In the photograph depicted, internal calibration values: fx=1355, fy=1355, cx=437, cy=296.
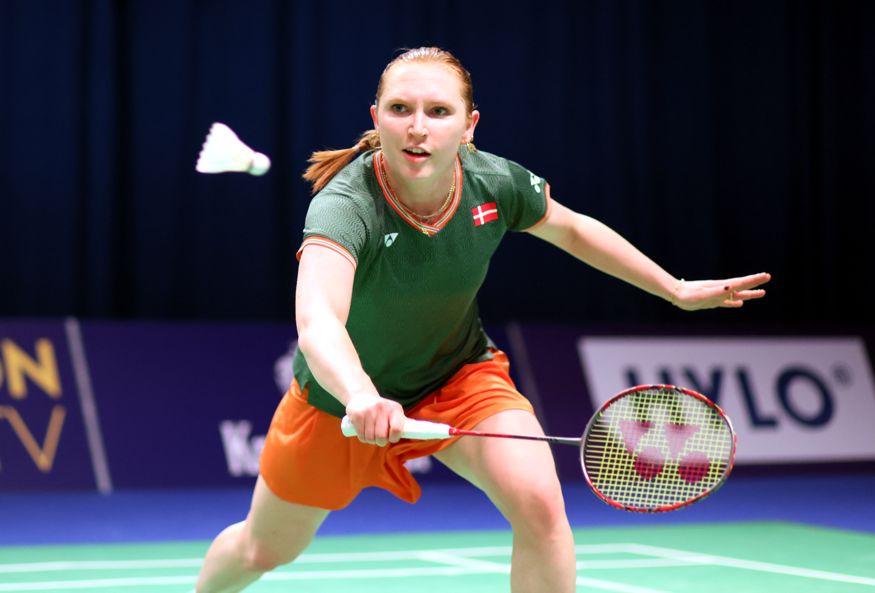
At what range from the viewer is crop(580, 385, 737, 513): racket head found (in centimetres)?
326

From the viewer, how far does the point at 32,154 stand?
29.0ft

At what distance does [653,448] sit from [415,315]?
683 mm

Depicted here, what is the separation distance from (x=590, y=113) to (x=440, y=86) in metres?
7.33

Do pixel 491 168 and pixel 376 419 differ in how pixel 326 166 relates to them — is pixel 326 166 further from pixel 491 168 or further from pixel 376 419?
pixel 376 419

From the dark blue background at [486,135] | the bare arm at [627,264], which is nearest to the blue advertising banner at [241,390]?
the dark blue background at [486,135]

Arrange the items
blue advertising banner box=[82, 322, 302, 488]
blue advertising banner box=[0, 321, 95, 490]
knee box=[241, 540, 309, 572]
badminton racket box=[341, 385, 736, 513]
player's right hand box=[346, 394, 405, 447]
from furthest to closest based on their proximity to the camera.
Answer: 1. blue advertising banner box=[82, 322, 302, 488]
2. blue advertising banner box=[0, 321, 95, 490]
3. knee box=[241, 540, 309, 572]
4. badminton racket box=[341, 385, 736, 513]
5. player's right hand box=[346, 394, 405, 447]

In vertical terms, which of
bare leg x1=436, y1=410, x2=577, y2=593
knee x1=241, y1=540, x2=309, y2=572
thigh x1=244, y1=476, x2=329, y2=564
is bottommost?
knee x1=241, y1=540, x2=309, y2=572

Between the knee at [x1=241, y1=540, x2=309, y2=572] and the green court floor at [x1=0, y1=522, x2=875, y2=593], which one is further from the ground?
the knee at [x1=241, y1=540, x2=309, y2=572]

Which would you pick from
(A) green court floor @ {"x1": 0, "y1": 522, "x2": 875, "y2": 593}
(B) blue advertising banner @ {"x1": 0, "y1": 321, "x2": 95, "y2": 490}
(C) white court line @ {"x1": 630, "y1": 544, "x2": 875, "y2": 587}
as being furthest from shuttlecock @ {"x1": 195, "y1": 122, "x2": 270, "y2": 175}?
(B) blue advertising banner @ {"x1": 0, "y1": 321, "x2": 95, "y2": 490}

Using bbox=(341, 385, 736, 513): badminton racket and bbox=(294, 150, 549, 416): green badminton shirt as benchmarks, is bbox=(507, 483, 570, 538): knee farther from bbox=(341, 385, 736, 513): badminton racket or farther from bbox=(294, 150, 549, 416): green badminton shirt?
bbox=(294, 150, 549, 416): green badminton shirt

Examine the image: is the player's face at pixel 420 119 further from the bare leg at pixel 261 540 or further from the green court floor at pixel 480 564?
the green court floor at pixel 480 564

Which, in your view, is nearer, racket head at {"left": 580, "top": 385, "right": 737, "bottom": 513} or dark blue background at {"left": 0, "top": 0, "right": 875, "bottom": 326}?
racket head at {"left": 580, "top": 385, "right": 737, "bottom": 513}

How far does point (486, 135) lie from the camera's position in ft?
32.8

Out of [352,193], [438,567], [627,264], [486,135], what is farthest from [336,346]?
[486,135]
